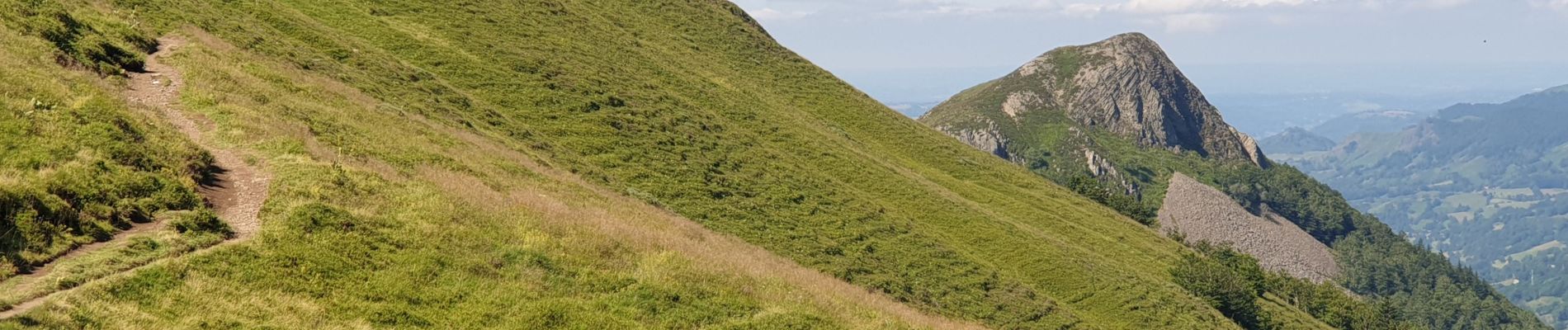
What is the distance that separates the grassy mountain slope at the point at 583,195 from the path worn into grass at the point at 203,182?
644 millimetres

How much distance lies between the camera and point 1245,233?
150m

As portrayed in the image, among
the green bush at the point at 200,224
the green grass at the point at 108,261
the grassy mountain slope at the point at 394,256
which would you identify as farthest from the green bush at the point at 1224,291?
the green grass at the point at 108,261

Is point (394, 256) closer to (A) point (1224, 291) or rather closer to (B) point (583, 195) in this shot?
(B) point (583, 195)

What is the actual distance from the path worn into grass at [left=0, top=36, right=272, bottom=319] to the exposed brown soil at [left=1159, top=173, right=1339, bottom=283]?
127 m

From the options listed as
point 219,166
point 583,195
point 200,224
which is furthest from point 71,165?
point 583,195

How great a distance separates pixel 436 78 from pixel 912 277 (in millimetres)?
28126

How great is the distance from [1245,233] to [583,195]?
13826cm

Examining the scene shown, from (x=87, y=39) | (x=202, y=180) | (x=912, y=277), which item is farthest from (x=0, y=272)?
(x=912, y=277)

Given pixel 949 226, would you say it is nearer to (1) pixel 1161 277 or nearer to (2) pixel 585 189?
(1) pixel 1161 277

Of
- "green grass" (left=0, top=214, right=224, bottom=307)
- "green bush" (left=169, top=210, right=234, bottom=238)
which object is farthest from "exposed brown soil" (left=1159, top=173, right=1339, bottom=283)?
"green grass" (left=0, top=214, right=224, bottom=307)

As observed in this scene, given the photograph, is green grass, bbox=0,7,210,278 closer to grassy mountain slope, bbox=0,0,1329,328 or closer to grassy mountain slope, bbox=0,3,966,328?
grassy mountain slope, bbox=0,3,966,328

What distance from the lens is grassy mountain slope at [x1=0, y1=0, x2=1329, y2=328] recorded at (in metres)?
20.7

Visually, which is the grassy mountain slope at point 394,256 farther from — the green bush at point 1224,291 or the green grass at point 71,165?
the green bush at point 1224,291

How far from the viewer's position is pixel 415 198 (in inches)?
1029
